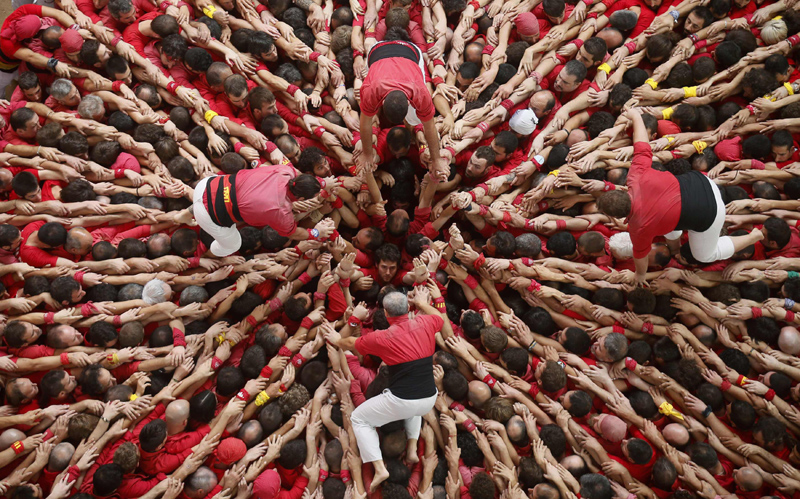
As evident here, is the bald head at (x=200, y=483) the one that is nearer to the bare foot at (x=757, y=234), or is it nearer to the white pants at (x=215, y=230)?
the white pants at (x=215, y=230)

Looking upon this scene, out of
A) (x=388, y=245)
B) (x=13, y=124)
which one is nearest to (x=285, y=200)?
(x=388, y=245)

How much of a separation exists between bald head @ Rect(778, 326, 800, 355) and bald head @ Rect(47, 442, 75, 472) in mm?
7130

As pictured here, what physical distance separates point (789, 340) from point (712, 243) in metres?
1.23

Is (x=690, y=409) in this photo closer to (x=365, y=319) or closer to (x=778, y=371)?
(x=778, y=371)

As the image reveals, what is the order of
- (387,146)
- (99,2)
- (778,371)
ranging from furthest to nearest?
1. (99,2)
2. (387,146)
3. (778,371)

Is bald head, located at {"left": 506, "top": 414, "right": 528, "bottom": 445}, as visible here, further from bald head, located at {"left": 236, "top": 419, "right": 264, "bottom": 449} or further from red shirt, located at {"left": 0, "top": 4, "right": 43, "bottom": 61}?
red shirt, located at {"left": 0, "top": 4, "right": 43, "bottom": 61}

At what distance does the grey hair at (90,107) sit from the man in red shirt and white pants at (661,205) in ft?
19.0

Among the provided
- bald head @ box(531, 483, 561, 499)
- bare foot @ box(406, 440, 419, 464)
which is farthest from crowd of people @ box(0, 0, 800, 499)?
bald head @ box(531, 483, 561, 499)

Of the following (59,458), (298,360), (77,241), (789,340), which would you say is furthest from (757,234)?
(59,458)

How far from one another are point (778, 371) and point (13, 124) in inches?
344

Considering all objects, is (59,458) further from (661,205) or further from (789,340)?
(789,340)

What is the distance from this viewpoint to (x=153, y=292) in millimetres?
5867

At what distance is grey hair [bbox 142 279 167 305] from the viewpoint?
5871 mm

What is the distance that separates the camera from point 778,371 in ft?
18.4
